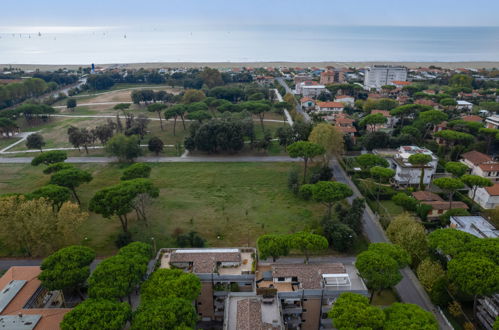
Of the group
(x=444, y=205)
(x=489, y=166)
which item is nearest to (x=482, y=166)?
(x=489, y=166)

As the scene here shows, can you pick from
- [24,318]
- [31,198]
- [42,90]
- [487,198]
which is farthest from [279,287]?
[42,90]

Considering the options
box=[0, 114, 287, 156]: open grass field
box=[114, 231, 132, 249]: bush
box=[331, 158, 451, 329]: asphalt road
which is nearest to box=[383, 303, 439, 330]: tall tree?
box=[331, 158, 451, 329]: asphalt road

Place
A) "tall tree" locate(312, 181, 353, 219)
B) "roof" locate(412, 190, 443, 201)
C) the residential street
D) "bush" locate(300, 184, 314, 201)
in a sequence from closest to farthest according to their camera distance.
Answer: "tall tree" locate(312, 181, 353, 219)
"bush" locate(300, 184, 314, 201)
"roof" locate(412, 190, 443, 201)
the residential street

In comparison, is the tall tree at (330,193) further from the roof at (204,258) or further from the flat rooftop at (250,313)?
the flat rooftop at (250,313)

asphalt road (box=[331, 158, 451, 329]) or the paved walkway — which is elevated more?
the paved walkway

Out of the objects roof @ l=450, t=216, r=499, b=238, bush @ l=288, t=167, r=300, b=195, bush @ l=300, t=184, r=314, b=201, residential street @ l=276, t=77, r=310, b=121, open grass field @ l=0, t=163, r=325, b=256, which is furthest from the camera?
residential street @ l=276, t=77, r=310, b=121

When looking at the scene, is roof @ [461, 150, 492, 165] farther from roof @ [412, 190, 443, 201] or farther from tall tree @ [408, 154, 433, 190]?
roof @ [412, 190, 443, 201]

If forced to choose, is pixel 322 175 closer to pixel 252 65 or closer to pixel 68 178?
pixel 68 178
